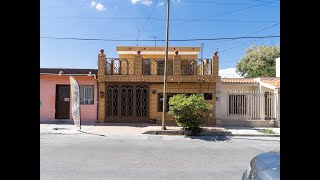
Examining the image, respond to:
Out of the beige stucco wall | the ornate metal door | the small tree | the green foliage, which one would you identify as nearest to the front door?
the ornate metal door

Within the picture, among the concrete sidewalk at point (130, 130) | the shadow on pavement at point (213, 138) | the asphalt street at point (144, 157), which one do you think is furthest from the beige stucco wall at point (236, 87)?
the asphalt street at point (144, 157)

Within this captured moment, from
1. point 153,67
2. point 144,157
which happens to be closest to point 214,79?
point 153,67

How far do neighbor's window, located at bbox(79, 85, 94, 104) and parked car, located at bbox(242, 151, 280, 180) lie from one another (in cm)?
1497

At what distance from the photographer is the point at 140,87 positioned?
1680cm

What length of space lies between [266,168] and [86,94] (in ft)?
51.8

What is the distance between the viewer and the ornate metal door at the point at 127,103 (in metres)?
16.7

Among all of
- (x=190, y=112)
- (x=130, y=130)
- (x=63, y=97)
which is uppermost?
(x=63, y=97)

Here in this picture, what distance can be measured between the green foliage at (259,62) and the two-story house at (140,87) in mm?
21678

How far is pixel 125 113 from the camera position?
16.7m

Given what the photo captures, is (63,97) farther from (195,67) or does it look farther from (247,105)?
(247,105)

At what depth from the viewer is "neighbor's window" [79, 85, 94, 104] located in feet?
57.6

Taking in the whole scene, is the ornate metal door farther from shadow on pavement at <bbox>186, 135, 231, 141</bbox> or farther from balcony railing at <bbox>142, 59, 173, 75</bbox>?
shadow on pavement at <bbox>186, 135, 231, 141</bbox>

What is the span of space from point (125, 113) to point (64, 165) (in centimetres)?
985
